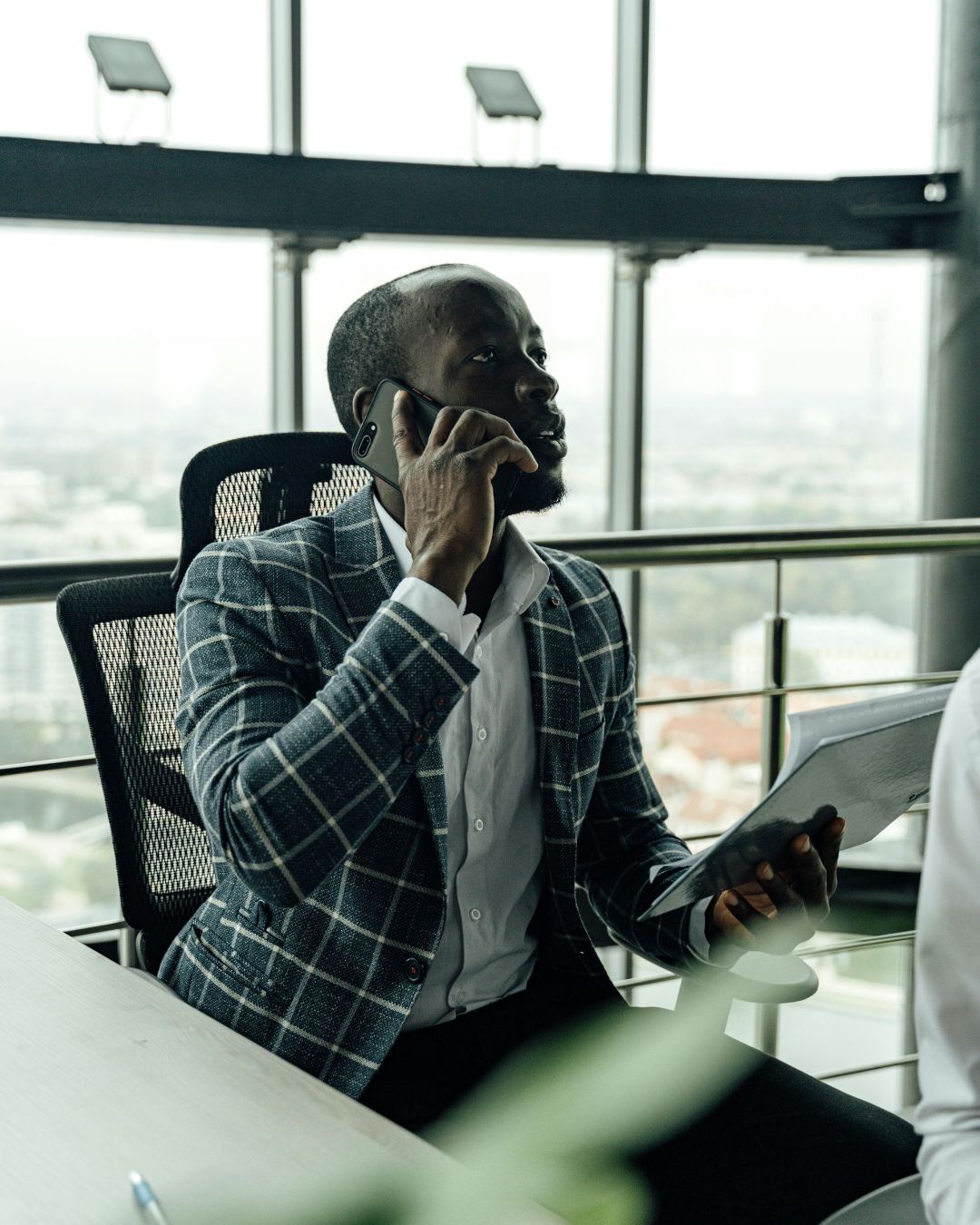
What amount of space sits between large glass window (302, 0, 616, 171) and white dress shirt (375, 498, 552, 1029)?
8.85 feet

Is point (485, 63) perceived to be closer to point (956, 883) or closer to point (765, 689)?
point (765, 689)

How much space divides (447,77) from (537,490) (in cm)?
294

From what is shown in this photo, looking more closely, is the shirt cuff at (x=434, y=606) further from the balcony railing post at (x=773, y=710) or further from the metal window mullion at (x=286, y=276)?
the metal window mullion at (x=286, y=276)

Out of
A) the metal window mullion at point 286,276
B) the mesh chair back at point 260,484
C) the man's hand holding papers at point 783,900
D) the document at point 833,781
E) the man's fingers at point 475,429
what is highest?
the metal window mullion at point 286,276

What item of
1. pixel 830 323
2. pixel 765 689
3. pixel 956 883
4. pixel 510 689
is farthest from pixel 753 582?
pixel 956 883

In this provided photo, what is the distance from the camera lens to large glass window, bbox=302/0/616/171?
3.71 m

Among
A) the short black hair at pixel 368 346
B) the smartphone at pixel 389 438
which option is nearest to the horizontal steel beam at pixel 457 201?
the short black hair at pixel 368 346

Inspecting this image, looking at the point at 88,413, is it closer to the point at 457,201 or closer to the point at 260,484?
the point at 457,201

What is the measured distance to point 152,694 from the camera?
1319 millimetres

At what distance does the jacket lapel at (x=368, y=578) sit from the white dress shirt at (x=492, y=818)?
0.02m

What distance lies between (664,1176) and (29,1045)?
0.56 metres

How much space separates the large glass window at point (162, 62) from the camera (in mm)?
3453

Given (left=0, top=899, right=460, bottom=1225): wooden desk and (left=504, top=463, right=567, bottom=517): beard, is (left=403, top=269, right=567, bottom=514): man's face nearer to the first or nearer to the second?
(left=504, top=463, right=567, bottom=517): beard

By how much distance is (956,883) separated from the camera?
71cm
